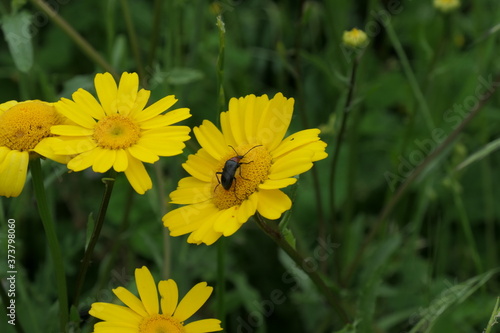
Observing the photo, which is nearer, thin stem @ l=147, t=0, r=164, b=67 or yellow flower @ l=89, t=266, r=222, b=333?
yellow flower @ l=89, t=266, r=222, b=333

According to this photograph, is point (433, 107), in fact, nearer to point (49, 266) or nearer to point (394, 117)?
point (394, 117)

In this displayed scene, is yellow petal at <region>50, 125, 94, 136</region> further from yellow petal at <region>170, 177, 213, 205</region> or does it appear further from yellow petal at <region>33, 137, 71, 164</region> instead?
yellow petal at <region>170, 177, 213, 205</region>

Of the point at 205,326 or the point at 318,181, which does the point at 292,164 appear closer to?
the point at 205,326

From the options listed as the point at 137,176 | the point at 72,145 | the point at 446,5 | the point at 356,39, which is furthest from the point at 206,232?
the point at 446,5

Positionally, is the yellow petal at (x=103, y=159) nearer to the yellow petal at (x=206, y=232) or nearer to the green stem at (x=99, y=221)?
the green stem at (x=99, y=221)

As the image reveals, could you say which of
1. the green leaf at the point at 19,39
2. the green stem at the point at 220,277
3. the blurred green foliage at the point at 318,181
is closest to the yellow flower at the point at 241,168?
the green stem at the point at 220,277

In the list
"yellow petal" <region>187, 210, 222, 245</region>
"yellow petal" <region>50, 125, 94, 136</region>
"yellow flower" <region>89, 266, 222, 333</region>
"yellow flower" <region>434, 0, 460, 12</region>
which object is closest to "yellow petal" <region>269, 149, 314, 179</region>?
"yellow petal" <region>187, 210, 222, 245</region>
